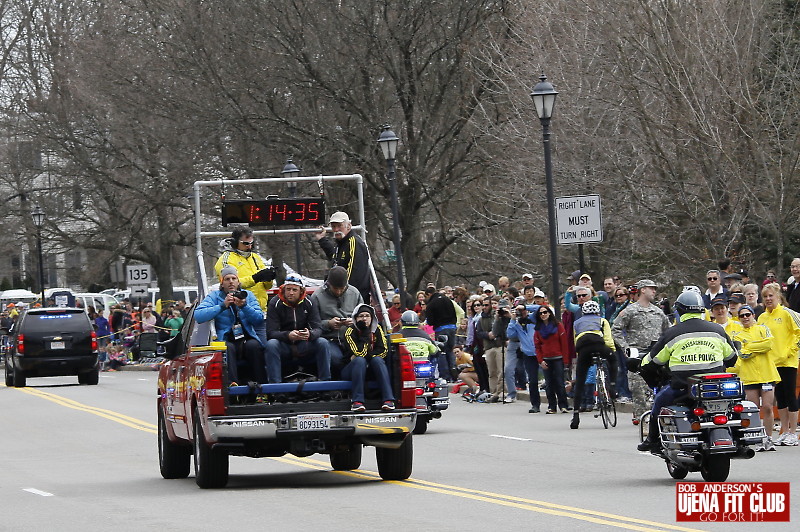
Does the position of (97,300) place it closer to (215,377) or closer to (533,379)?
(533,379)

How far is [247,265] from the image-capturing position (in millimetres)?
15906

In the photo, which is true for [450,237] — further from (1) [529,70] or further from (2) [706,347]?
(2) [706,347]

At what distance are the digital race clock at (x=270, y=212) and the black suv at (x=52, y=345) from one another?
2125 cm

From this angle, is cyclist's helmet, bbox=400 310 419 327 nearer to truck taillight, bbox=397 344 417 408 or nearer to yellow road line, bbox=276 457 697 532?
yellow road line, bbox=276 457 697 532

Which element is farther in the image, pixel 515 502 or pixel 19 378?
pixel 19 378

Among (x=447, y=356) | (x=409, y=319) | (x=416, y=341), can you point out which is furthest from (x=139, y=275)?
(x=416, y=341)

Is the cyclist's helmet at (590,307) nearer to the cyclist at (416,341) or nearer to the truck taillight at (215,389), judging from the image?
the cyclist at (416,341)

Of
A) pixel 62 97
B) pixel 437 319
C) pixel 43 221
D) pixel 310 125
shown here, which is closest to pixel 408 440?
pixel 437 319

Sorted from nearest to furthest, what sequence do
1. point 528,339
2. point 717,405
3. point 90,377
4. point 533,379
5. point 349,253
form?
point 717,405, point 349,253, point 533,379, point 528,339, point 90,377

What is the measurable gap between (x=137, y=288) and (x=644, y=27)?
27.3 meters

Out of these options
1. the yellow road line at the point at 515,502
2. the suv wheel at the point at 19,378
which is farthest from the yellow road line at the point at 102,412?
the yellow road line at the point at 515,502

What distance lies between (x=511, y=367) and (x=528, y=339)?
1368mm

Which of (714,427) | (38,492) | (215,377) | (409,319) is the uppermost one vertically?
(409,319)

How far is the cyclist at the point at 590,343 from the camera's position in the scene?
2112 cm
